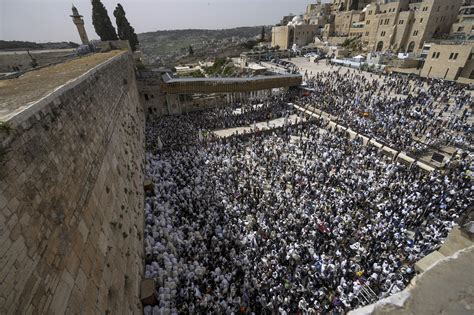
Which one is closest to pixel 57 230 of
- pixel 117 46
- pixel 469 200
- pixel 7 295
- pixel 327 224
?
pixel 7 295

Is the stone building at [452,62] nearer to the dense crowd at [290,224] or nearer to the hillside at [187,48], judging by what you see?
the dense crowd at [290,224]

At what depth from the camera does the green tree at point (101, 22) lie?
27.6 meters

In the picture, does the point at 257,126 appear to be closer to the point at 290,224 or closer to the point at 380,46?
the point at 290,224

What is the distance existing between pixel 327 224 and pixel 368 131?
1088 centimetres

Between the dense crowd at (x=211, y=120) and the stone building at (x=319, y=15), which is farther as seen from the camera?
the stone building at (x=319, y=15)

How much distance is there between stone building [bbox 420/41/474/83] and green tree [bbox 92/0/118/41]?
4253cm

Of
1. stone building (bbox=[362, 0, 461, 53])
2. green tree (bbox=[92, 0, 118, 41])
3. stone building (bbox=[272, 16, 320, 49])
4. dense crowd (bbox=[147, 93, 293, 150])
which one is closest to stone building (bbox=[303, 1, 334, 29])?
stone building (bbox=[272, 16, 320, 49])

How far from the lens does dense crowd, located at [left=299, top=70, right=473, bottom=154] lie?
1603 centimetres

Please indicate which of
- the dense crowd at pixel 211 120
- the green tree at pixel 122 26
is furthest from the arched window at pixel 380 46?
the green tree at pixel 122 26

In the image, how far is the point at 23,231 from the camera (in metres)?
3.50

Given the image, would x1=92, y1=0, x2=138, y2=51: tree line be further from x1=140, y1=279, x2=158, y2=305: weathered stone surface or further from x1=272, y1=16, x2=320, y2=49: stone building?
x1=272, y1=16, x2=320, y2=49: stone building

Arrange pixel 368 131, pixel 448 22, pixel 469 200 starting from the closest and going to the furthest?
pixel 469 200 < pixel 368 131 < pixel 448 22

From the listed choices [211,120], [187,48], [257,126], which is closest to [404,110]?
[257,126]

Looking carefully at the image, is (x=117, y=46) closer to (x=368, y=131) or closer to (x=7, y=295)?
(x=368, y=131)
